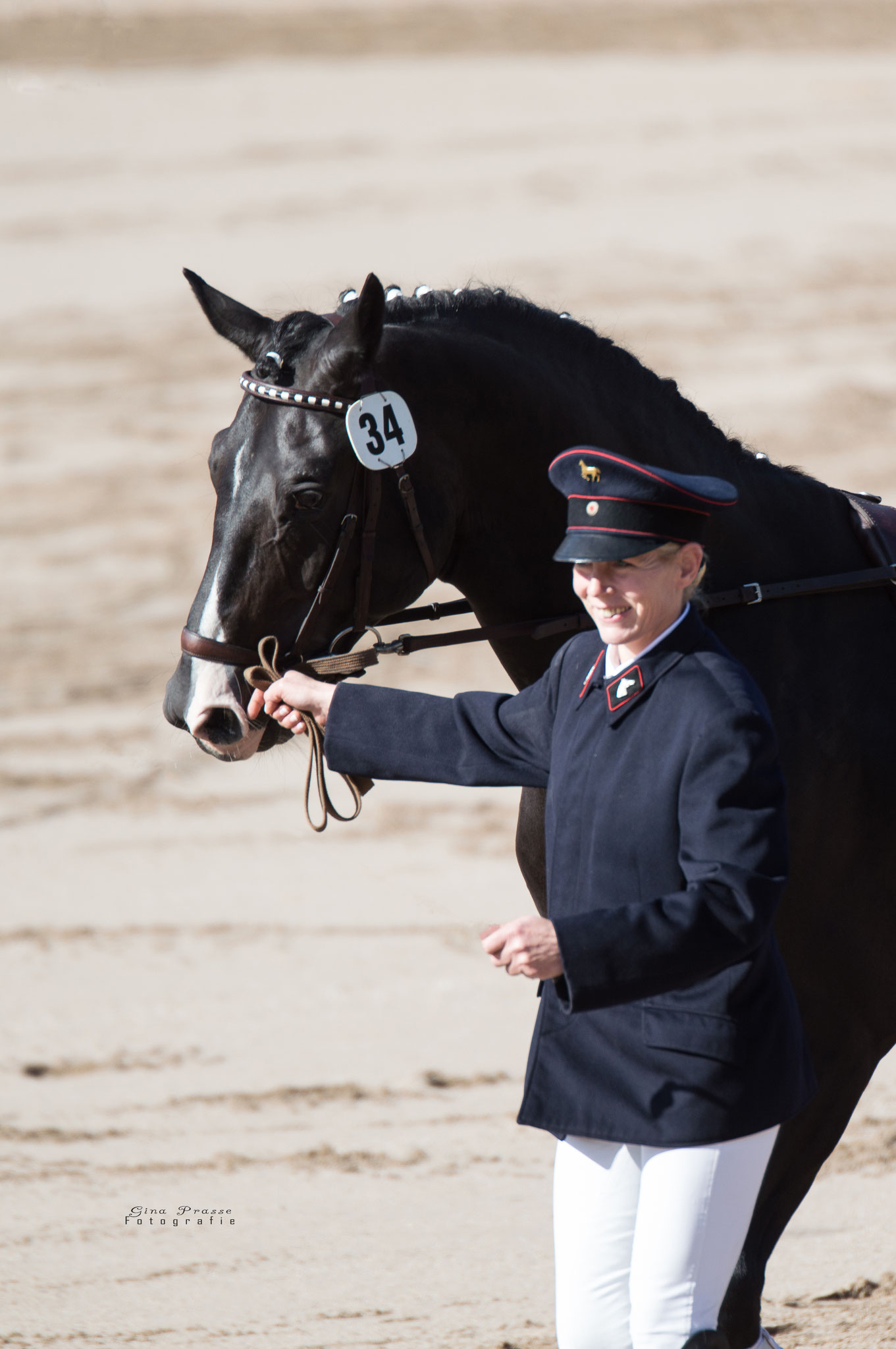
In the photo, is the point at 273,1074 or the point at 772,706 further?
the point at 273,1074

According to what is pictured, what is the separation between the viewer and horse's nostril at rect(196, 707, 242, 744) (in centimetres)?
263

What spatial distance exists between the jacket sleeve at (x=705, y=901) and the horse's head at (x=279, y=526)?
2.79ft

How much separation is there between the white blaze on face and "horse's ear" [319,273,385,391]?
1.29ft

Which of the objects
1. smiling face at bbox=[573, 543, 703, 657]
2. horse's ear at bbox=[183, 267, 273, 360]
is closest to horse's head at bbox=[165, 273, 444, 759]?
horse's ear at bbox=[183, 267, 273, 360]

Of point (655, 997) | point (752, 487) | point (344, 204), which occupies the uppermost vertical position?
point (344, 204)

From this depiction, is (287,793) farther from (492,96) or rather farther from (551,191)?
(492,96)

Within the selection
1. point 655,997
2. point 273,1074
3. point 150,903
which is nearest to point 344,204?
point 150,903

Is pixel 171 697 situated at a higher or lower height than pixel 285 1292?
higher

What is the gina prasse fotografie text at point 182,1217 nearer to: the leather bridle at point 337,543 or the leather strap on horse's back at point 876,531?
the leather bridle at point 337,543

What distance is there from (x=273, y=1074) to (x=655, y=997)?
2.90m

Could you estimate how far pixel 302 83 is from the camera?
58.5 ft

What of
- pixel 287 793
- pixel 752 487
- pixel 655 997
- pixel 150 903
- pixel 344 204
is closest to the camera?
pixel 655 997

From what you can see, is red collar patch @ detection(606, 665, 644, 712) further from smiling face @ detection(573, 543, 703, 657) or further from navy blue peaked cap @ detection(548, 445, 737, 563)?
navy blue peaked cap @ detection(548, 445, 737, 563)

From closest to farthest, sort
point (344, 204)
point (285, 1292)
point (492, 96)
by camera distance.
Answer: point (285, 1292), point (344, 204), point (492, 96)
